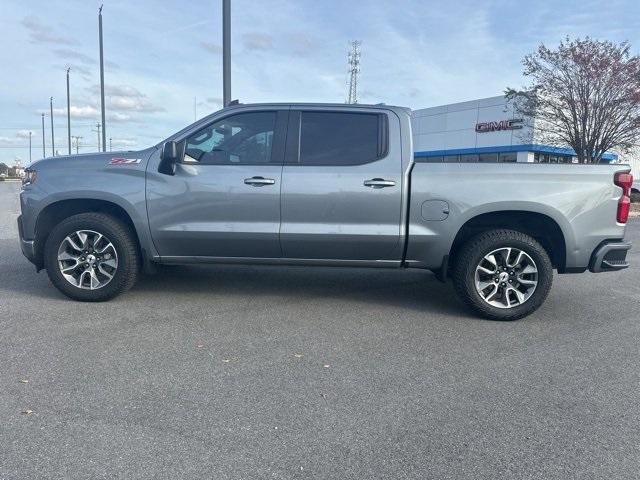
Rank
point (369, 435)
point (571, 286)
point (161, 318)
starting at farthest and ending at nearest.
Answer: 1. point (571, 286)
2. point (161, 318)
3. point (369, 435)

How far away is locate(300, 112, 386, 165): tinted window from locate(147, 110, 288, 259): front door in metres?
0.26

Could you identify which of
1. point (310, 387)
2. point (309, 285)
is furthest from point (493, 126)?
point (310, 387)

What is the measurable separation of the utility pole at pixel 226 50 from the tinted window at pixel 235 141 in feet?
15.6

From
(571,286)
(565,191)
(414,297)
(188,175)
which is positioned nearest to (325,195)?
(188,175)

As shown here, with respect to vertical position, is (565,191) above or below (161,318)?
above

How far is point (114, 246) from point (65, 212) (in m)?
0.75

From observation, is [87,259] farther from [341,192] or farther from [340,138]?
[340,138]

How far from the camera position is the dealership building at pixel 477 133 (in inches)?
1291

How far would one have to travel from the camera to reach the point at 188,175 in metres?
5.46

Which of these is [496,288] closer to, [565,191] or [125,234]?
[565,191]

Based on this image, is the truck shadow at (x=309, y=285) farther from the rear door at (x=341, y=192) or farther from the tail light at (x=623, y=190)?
the tail light at (x=623, y=190)

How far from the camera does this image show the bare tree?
21.0 metres

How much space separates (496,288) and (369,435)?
2734mm

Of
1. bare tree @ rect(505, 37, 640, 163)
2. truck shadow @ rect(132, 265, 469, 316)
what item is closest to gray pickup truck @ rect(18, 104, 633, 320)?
truck shadow @ rect(132, 265, 469, 316)
